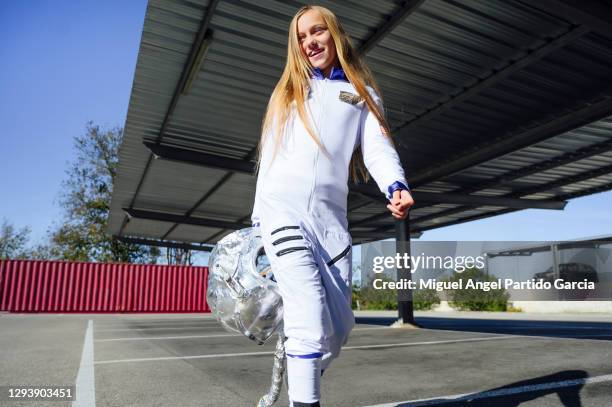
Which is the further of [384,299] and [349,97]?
[384,299]

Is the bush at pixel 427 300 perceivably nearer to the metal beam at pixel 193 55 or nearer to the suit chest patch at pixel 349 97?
the metal beam at pixel 193 55

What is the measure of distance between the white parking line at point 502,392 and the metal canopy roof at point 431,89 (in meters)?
3.92

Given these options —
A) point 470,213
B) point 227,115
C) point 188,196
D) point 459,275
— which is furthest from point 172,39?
point 459,275

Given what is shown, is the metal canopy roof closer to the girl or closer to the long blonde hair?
the long blonde hair

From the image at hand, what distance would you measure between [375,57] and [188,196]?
10.9m

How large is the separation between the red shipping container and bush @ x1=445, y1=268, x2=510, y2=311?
16.2 meters

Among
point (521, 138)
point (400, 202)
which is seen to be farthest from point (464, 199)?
point (400, 202)

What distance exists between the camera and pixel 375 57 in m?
7.16

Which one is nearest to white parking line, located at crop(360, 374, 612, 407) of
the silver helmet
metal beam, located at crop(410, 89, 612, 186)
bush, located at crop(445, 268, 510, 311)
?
the silver helmet

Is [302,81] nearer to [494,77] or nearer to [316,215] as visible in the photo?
[316,215]

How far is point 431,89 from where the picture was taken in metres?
8.09

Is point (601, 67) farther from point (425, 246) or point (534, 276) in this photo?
point (534, 276)

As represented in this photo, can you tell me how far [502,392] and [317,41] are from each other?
2.58 meters

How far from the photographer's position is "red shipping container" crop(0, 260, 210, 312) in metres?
20.7
